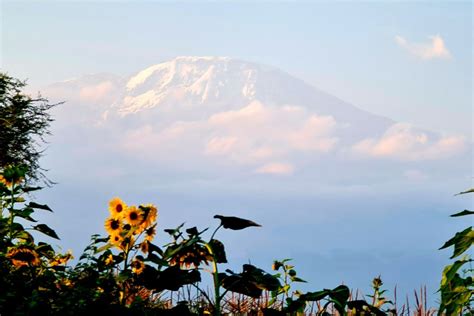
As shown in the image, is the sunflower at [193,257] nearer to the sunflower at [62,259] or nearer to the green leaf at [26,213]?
the green leaf at [26,213]

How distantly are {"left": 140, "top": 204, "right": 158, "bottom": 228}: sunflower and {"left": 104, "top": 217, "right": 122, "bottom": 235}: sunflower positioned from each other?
16 centimetres

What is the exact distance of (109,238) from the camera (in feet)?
13.6

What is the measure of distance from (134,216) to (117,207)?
0.86 feet

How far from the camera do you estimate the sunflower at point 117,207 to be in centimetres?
424

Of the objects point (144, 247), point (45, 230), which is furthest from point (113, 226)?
point (45, 230)

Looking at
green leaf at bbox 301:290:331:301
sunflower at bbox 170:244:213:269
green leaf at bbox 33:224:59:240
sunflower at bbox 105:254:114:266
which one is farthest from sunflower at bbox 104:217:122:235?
green leaf at bbox 301:290:331:301

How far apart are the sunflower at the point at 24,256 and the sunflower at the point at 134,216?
0.72 meters

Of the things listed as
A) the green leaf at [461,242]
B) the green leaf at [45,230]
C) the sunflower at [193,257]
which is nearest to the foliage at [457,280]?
the green leaf at [461,242]

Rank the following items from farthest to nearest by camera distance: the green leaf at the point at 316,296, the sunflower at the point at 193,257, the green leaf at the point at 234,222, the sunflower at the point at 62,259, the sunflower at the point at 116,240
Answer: the sunflower at the point at 62,259 < the sunflower at the point at 116,240 < the sunflower at the point at 193,257 < the green leaf at the point at 234,222 < the green leaf at the point at 316,296

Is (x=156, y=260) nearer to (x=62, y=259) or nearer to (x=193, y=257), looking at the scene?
(x=193, y=257)

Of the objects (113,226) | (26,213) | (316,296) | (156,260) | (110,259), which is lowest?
(316,296)

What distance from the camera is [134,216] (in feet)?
13.5

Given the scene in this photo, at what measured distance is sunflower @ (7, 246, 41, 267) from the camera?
4.39m

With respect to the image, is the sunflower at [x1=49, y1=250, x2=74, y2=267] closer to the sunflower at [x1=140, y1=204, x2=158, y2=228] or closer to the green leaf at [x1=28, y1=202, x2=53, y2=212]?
the green leaf at [x1=28, y1=202, x2=53, y2=212]
